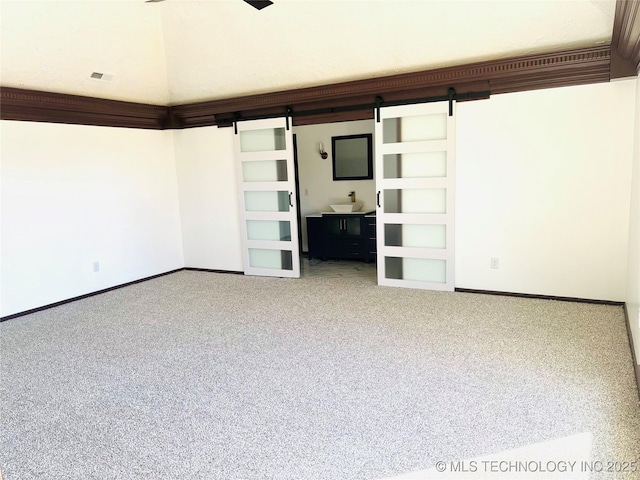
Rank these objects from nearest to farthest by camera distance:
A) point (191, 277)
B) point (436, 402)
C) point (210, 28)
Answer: point (436, 402), point (210, 28), point (191, 277)

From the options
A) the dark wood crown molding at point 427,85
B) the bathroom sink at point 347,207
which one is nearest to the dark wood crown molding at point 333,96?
the dark wood crown molding at point 427,85

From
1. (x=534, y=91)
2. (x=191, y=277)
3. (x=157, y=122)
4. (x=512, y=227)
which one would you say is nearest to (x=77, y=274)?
(x=191, y=277)

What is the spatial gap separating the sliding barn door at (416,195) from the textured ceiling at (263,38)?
2.07 feet

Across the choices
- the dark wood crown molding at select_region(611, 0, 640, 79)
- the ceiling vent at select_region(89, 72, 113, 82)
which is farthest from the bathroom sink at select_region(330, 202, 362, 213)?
the dark wood crown molding at select_region(611, 0, 640, 79)

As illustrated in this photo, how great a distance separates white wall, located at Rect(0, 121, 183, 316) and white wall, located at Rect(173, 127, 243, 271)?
186 millimetres

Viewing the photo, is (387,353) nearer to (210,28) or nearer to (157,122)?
(210,28)

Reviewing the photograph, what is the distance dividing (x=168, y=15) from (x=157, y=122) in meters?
1.76

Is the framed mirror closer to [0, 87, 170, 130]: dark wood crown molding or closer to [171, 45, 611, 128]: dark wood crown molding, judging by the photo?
[171, 45, 611, 128]: dark wood crown molding

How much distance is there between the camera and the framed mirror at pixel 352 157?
7113mm

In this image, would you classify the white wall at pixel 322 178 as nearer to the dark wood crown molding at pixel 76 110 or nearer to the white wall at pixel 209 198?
the white wall at pixel 209 198

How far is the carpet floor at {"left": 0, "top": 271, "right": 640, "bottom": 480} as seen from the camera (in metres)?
2.25

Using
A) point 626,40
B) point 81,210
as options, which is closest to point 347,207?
point 81,210

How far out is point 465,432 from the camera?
2424 mm

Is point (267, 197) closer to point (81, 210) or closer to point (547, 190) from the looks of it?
point (81, 210)
